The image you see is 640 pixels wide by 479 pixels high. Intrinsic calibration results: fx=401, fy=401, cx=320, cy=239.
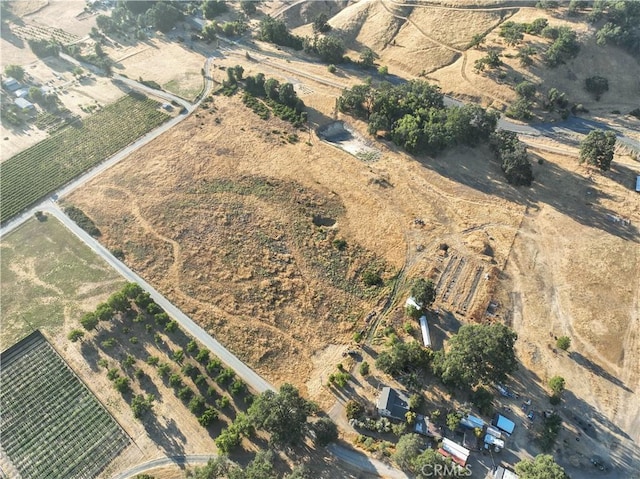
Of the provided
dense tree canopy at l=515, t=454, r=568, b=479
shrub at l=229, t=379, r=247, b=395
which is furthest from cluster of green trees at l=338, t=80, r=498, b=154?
dense tree canopy at l=515, t=454, r=568, b=479

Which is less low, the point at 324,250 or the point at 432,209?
the point at 432,209

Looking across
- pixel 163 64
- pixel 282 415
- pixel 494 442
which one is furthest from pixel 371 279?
pixel 163 64

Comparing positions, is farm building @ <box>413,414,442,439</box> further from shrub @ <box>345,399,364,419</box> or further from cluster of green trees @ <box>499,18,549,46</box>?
cluster of green trees @ <box>499,18,549,46</box>

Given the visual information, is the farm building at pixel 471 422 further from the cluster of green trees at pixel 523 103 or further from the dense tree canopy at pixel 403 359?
the cluster of green trees at pixel 523 103

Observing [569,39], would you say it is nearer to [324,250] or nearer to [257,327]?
[324,250]

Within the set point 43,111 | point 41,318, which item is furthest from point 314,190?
point 43,111

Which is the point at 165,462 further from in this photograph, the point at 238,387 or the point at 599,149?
the point at 599,149

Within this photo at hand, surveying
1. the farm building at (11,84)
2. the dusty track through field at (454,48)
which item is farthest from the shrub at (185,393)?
the farm building at (11,84)
